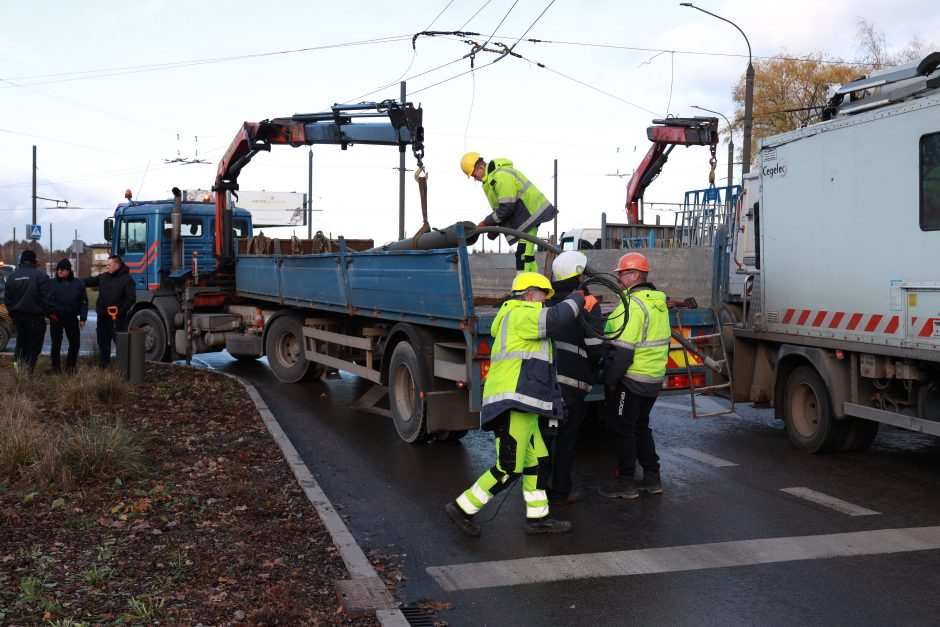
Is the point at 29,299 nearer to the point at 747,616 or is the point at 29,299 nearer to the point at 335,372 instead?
the point at 335,372

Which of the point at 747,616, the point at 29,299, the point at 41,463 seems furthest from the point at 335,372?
the point at 747,616

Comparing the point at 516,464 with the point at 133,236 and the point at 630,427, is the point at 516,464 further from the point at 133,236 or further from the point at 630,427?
the point at 133,236

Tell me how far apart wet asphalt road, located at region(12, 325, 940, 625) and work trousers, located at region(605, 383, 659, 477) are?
294 mm

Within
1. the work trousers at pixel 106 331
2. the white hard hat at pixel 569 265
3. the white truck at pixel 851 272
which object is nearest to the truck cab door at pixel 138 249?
the work trousers at pixel 106 331

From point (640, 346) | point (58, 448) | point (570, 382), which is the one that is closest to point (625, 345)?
point (640, 346)

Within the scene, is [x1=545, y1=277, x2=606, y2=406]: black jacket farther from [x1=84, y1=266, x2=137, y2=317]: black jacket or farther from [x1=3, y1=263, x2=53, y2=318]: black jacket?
[x1=84, y1=266, x2=137, y2=317]: black jacket

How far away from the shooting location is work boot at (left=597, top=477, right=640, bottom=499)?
22.5 ft

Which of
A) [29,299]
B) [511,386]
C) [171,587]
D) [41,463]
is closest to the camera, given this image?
[171,587]

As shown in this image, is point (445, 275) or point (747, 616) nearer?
point (747, 616)

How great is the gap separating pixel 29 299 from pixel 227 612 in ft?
31.0

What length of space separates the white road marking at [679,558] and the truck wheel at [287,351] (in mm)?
7935

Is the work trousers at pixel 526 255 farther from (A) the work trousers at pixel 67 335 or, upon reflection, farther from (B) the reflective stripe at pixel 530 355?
(A) the work trousers at pixel 67 335

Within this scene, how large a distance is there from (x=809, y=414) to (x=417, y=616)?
5286 millimetres

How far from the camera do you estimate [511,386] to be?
5750 mm
